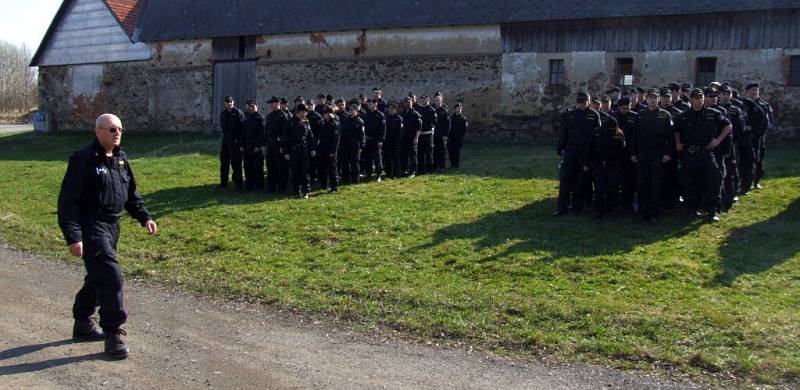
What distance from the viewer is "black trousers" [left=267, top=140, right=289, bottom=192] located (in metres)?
15.3

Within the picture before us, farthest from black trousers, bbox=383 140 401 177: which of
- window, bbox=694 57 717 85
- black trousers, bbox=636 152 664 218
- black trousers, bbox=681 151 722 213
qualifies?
window, bbox=694 57 717 85

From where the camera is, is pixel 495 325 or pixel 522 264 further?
pixel 522 264

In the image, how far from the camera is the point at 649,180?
11383 millimetres

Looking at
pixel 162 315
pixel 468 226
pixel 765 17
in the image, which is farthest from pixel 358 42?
pixel 162 315

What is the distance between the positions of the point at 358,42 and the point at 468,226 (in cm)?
1690

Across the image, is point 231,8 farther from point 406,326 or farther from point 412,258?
point 406,326

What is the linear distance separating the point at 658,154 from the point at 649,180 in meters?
0.41

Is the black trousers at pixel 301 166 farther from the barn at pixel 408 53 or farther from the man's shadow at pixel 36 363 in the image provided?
the barn at pixel 408 53

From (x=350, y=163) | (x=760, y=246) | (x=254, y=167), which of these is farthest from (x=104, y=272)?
(x=350, y=163)

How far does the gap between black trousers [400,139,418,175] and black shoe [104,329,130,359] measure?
434 inches

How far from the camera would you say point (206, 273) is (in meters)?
9.84

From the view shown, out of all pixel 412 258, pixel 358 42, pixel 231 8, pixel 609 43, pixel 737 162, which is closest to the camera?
pixel 412 258

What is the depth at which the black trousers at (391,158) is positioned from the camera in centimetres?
1681

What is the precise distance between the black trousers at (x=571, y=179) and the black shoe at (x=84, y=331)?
7677 millimetres
